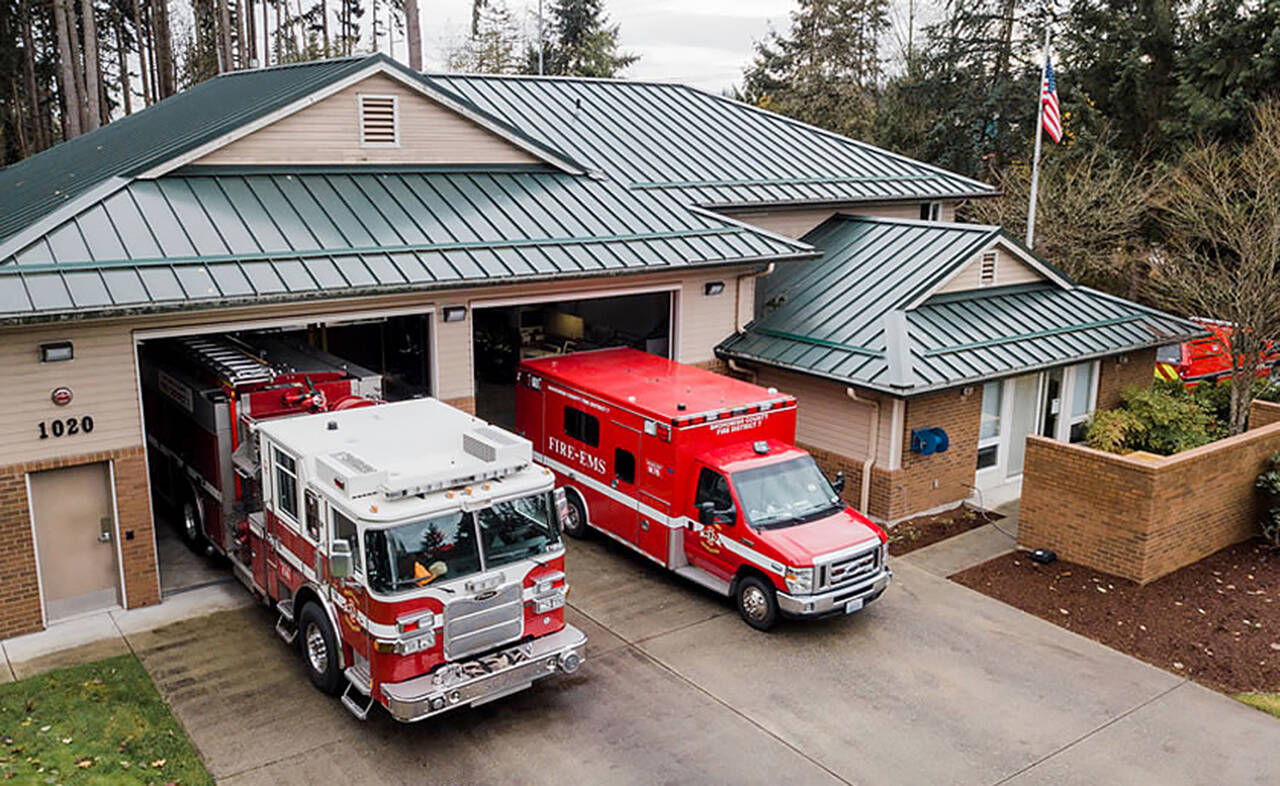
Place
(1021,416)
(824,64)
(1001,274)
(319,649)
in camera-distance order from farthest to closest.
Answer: (824,64) → (1001,274) → (1021,416) → (319,649)

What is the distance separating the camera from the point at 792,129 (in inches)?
1051

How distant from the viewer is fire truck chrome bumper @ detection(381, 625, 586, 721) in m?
10.3

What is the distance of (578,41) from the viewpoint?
2410 inches

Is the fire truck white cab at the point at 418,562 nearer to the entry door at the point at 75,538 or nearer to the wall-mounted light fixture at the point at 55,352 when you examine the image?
the wall-mounted light fixture at the point at 55,352

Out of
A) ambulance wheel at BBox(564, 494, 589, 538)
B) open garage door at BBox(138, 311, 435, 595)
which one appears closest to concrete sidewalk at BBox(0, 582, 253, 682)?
open garage door at BBox(138, 311, 435, 595)

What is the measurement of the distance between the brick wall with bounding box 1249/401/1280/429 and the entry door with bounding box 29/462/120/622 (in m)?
19.5

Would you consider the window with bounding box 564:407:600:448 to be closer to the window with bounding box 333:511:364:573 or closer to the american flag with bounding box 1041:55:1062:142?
the window with bounding box 333:511:364:573

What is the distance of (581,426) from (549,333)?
30.1 feet

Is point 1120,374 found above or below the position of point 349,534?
below

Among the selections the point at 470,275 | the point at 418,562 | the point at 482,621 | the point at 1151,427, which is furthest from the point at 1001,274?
the point at 418,562

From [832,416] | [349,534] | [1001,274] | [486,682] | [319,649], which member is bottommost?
[319,649]

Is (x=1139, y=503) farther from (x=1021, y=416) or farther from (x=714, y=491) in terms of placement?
(x=714, y=491)

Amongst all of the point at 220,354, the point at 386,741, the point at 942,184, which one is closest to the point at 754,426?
the point at 386,741

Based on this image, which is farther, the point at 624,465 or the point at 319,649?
the point at 624,465
